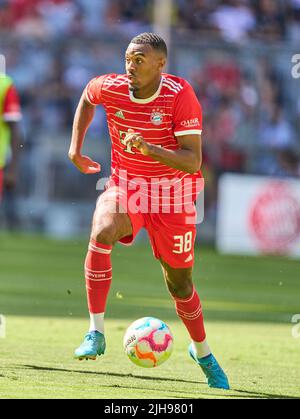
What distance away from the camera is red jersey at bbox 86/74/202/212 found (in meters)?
6.83

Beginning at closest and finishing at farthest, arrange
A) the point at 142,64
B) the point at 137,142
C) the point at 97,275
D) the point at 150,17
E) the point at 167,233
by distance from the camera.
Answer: the point at 137,142
the point at 142,64
the point at 97,275
the point at 167,233
the point at 150,17

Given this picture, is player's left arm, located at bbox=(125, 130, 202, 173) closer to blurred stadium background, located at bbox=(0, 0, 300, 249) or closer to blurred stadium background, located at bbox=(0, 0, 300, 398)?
blurred stadium background, located at bbox=(0, 0, 300, 398)

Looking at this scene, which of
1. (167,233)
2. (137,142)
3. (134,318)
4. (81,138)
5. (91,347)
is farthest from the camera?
(134,318)

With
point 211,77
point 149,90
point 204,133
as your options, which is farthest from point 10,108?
point 211,77

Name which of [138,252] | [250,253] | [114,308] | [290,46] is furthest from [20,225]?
[114,308]

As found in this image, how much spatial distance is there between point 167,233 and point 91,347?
3.07 ft

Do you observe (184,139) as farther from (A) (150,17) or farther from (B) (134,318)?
(A) (150,17)

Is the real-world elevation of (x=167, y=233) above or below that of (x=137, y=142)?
below

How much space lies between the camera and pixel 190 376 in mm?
7258

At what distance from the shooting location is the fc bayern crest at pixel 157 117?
688 cm

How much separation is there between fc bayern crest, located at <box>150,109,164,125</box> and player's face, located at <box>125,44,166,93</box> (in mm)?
189

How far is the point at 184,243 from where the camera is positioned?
697 centimetres

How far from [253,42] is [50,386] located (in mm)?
14312
